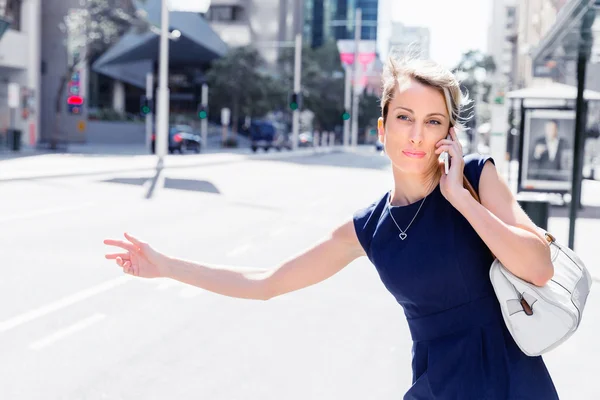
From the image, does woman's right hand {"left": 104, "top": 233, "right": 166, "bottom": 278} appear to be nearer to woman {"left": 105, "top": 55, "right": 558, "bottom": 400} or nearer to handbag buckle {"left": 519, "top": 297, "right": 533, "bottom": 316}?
woman {"left": 105, "top": 55, "right": 558, "bottom": 400}

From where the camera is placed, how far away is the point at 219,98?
2552 inches

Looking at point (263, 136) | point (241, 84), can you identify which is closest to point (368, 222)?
point (263, 136)

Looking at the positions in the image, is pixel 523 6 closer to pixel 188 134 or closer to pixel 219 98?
pixel 219 98

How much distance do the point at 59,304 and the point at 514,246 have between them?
5.50 m

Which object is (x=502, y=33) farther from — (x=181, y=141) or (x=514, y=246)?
(x=514, y=246)

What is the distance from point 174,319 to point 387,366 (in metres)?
1.88

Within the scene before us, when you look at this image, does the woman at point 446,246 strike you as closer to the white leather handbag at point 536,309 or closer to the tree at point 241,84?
the white leather handbag at point 536,309

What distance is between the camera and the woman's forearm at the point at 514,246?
6.59ft

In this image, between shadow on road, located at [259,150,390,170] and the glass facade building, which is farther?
the glass facade building

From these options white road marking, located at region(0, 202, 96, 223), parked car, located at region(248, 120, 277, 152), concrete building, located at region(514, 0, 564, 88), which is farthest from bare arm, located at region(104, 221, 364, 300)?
parked car, located at region(248, 120, 277, 152)

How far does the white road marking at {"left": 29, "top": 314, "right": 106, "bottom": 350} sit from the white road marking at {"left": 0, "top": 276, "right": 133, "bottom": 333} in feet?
1.19

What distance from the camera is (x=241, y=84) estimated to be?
63625mm

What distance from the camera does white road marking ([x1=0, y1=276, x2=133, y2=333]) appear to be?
20.2ft

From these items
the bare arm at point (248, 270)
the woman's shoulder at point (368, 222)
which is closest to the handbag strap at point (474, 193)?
the woman's shoulder at point (368, 222)
